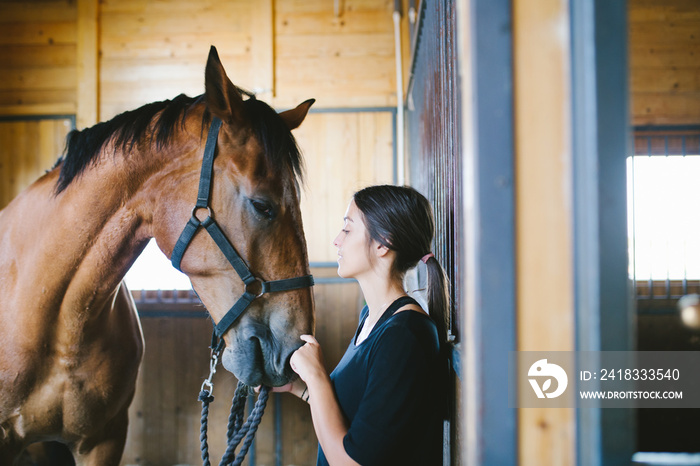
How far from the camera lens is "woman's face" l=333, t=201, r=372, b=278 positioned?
3.30ft

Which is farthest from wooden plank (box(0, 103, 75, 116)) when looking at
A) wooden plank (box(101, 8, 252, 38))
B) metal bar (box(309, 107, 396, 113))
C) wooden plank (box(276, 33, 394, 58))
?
metal bar (box(309, 107, 396, 113))

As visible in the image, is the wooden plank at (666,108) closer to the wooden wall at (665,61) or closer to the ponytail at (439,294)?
the wooden wall at (665,61)

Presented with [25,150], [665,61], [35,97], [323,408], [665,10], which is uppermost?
[665,10]

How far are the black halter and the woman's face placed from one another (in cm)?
15

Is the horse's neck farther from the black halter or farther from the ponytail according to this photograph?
the ponytail

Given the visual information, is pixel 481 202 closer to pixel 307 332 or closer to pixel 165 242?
pixel 307 332

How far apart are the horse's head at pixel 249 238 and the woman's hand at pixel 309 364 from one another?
10 centimetres

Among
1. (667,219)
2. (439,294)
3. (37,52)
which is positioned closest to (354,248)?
(439,294)

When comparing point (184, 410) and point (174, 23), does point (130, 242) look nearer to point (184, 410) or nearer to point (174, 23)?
point (184, 410)

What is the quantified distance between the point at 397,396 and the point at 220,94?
0.83 meters

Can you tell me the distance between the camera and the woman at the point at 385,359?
30.1 inches

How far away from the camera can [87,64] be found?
289 centimetres

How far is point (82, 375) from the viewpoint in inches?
52.1

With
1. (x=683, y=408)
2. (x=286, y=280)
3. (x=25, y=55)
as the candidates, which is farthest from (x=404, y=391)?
(x=25, y=55)
